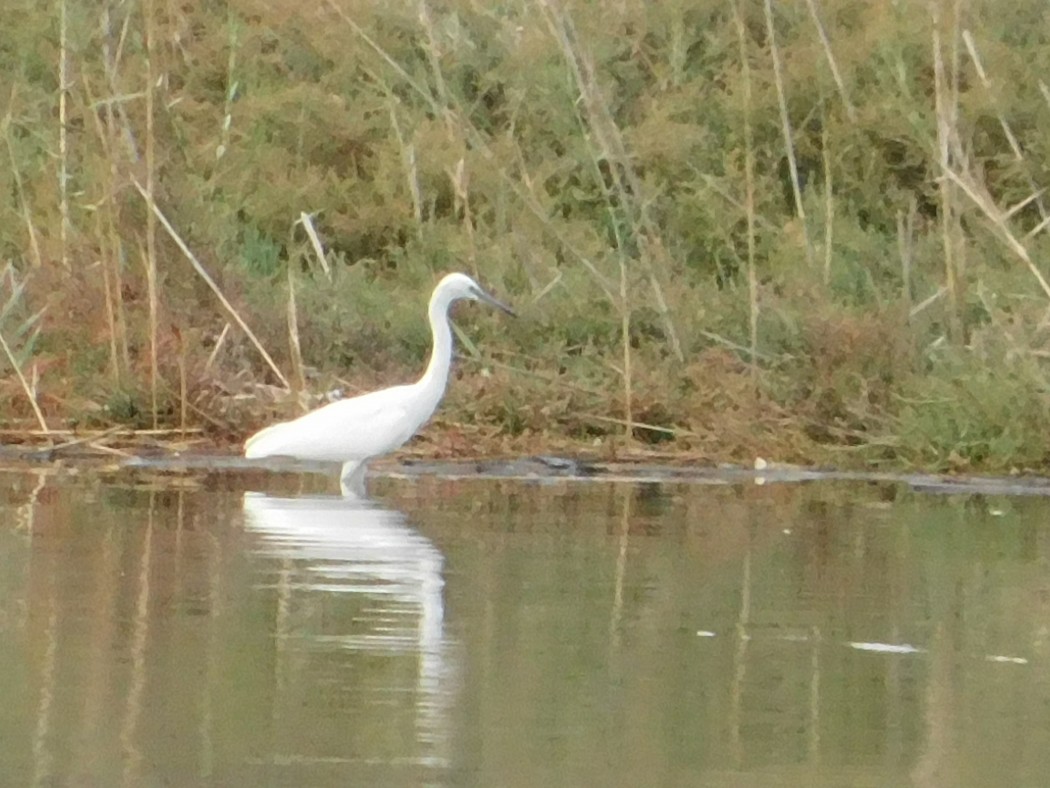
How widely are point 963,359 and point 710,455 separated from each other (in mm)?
1357

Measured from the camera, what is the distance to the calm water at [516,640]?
18.4 feet

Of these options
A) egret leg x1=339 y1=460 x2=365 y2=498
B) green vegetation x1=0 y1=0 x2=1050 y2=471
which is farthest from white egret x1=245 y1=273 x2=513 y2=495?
green vegetation x1=0 y1=0 x2=1050 y2=471

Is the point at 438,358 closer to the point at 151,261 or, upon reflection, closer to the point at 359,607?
the point at 151,261

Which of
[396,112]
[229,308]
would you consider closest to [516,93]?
[396,112]

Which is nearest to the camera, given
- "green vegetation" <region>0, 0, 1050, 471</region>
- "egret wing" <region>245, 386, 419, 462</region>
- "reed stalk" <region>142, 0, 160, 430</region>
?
"egret wing" <region>245, 386, 419, 462</region>

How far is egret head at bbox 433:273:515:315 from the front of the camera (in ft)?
41.2

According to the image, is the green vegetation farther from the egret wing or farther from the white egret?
the egret wing

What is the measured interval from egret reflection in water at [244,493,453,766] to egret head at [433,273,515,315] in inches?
87.9

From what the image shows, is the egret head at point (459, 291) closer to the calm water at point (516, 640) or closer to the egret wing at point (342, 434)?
the egret wing at point (342, 434)

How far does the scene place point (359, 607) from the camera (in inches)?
301

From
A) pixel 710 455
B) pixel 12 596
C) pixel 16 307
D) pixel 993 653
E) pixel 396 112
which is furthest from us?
pixel 396 112

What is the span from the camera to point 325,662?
6.71m

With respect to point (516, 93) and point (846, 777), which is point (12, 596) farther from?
point (516, 93)

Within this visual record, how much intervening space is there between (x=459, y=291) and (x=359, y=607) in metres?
5.12
